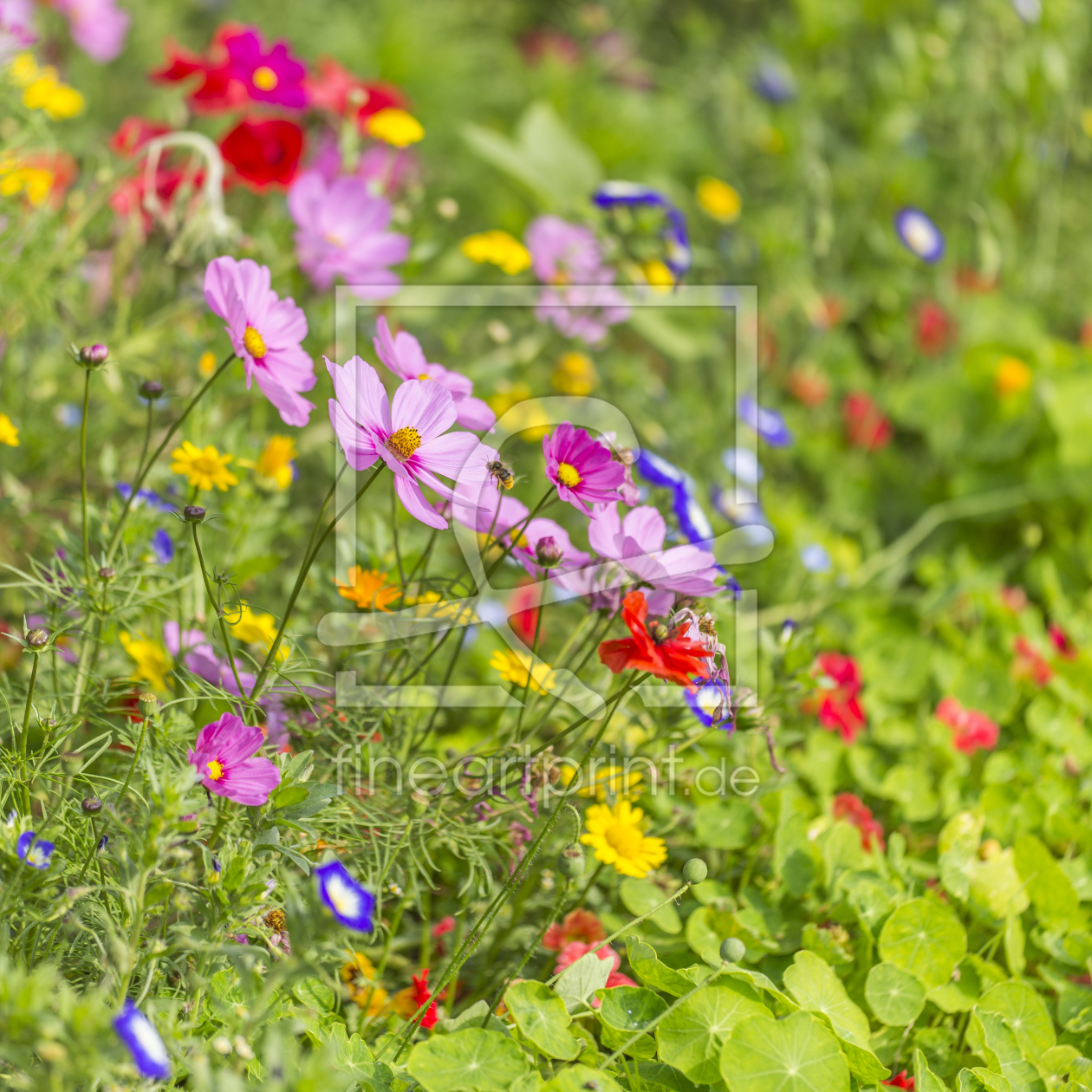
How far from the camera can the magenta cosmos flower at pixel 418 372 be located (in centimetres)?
86

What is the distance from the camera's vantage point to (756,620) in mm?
1441

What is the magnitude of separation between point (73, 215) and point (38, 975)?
3.82 feet

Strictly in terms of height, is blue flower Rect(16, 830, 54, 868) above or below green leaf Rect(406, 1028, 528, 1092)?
above

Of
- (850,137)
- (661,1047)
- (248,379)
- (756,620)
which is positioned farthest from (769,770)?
(850,137)

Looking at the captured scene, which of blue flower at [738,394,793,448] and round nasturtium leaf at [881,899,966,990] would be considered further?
blue flower at [738,394,793,448]

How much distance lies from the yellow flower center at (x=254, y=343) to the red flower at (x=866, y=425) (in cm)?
158

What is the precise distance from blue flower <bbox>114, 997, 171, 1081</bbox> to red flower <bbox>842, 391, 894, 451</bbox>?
6.03 ft

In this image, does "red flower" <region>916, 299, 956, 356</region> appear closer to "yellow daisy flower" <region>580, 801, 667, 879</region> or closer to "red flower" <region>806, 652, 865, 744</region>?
"red flower" <region>806, 652, 865, 744</region>

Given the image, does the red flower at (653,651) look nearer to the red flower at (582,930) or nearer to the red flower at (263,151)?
the red flower at (582,930)

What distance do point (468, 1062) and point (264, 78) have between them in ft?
4.05

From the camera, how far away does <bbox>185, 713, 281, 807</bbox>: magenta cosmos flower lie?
746mm

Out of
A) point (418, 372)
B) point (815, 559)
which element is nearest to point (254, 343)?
point (418, 372)

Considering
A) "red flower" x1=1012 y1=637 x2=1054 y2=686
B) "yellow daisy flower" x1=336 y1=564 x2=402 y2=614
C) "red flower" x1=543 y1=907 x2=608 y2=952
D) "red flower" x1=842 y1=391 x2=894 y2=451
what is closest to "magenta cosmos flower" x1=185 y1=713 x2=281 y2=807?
"yellow daisy flower" x1=336 y1=564 x2=402 y2=614

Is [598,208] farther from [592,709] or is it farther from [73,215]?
[592,709]
